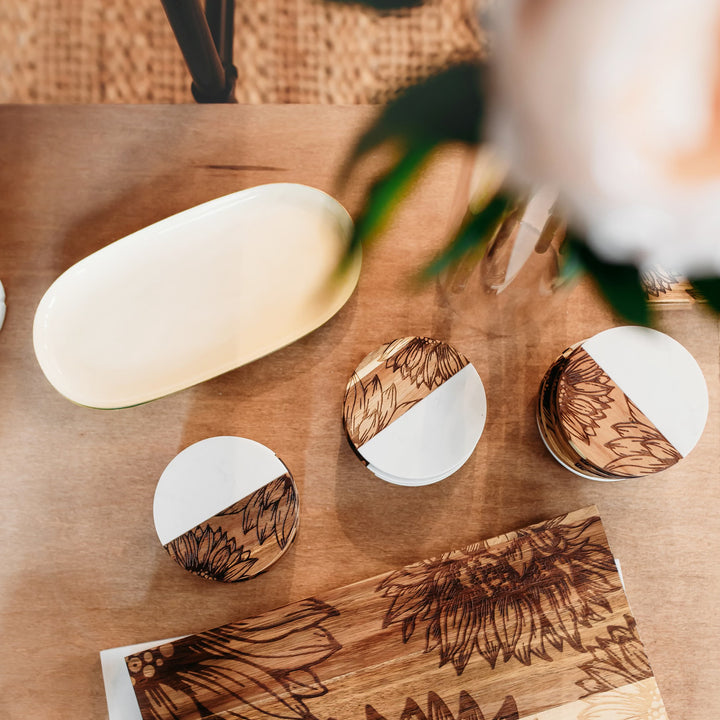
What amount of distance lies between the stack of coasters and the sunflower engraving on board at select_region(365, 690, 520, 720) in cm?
19

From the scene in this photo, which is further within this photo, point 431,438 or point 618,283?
point 431,438

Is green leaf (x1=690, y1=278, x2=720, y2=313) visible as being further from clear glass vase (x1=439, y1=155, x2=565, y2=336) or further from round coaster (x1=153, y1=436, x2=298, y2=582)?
round coaster (x1=153, y1=436, x2=298, y2=582)

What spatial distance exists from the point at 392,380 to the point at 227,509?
0.16 metres

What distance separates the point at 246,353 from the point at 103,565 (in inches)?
8.1

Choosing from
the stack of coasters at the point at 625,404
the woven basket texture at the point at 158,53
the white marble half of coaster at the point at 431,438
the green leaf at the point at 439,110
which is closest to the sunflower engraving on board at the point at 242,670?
the white marble half of coaster at the point at 431,438

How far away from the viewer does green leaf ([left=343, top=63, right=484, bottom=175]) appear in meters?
0.22

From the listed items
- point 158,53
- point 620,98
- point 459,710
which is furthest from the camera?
point 158,53

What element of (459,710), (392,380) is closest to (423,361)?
(392,380)

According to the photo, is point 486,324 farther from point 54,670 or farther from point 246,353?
point 54,670

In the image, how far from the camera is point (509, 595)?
1.37 feet

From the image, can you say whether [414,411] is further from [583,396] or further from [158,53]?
[158,53]

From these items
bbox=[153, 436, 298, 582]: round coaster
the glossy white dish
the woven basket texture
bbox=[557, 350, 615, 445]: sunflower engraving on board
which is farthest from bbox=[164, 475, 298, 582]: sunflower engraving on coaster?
the woven basket texture

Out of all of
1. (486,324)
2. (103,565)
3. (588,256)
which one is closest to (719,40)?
(588,256)

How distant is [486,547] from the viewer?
427mm
